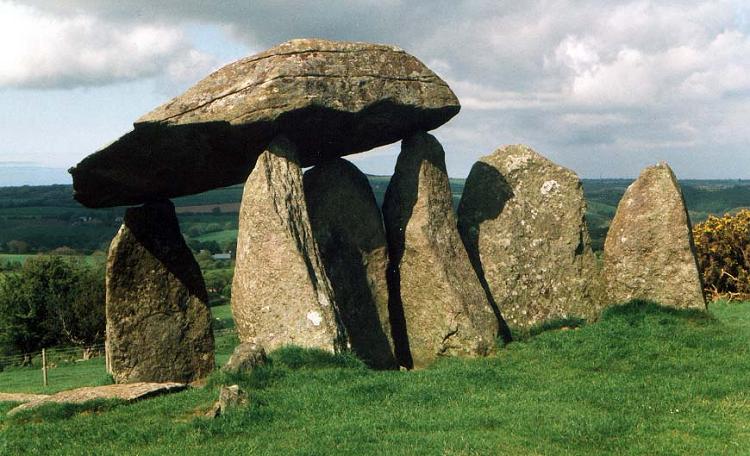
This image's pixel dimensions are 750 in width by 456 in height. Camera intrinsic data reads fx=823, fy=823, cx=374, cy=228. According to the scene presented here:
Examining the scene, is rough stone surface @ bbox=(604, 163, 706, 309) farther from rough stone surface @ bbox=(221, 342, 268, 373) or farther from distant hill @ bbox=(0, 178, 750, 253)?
distant hill @ bbox=(0, 178, 750, 253)

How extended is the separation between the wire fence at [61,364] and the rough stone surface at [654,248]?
45.8ft

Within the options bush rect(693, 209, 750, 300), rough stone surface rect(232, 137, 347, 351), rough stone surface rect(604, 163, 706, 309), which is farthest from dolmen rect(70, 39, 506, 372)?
bush rect(693, 209, 750, 300)

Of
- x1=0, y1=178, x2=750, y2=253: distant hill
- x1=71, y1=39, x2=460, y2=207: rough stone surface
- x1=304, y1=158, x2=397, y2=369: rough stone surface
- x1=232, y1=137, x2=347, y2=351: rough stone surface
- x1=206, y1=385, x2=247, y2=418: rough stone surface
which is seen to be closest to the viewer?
x1=206, y1=385, x2=247, y2=418: rough stone surface

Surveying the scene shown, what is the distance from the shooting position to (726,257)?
97.9ft

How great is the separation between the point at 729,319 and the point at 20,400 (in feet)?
61.1

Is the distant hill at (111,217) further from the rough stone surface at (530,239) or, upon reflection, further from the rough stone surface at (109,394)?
the rough stone surface at (109,394)

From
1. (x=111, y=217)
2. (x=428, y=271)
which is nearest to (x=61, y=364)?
(x=428, y=271)

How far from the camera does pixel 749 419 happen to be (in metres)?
10.8

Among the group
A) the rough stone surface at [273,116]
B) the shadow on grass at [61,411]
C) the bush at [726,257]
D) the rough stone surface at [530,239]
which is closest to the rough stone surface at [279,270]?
the rough stone surface at [273,116]

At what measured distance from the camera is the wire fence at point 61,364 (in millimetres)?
27969

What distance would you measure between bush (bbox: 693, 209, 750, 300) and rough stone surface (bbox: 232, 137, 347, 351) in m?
19.0

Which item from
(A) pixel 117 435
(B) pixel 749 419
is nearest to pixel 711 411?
(B) pixel 749 419

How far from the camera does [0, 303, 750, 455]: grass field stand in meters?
9.94

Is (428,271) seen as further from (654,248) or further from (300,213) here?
(654,248)
